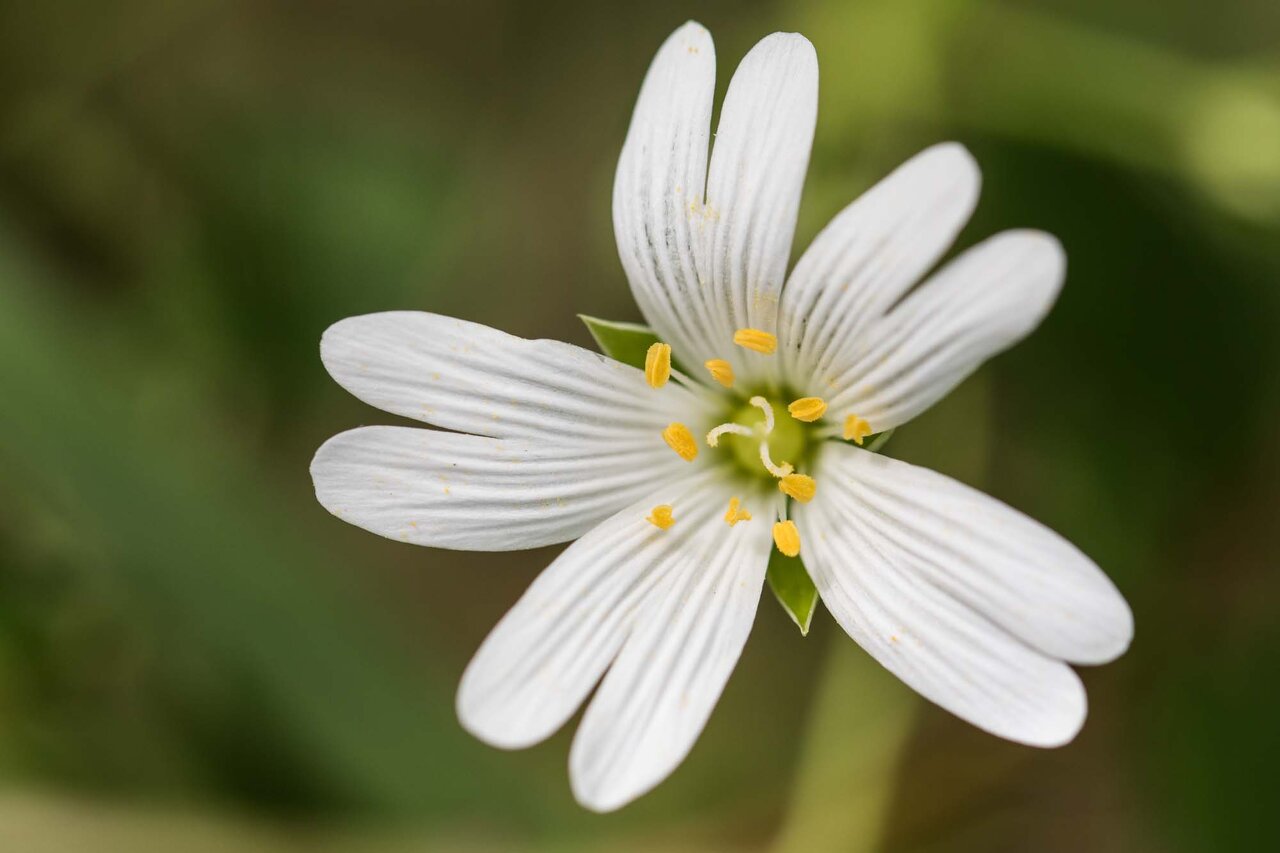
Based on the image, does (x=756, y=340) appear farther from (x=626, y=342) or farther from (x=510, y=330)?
(x=510, y=330)

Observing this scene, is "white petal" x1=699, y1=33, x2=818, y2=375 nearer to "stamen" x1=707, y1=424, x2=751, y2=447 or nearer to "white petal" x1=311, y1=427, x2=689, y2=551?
"stamen" x1=707, y1=424, x2=751, y2=447

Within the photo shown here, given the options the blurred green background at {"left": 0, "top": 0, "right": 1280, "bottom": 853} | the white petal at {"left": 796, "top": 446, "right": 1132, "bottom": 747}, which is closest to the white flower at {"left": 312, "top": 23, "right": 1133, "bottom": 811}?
the white petal at {"left": 796, "top": 446, "right": 1132, "bottom": 747}

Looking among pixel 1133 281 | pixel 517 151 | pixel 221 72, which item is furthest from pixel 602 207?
pixel 1133 281

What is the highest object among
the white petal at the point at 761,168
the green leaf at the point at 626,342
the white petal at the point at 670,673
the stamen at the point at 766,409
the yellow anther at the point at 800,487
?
the white petal at the point at 761,168

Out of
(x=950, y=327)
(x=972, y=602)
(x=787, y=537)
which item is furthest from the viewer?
(x=787, y=537)

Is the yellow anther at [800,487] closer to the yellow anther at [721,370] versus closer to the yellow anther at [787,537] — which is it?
the yellow anther at [787,537]

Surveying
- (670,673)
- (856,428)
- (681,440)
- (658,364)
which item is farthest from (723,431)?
(670,673)

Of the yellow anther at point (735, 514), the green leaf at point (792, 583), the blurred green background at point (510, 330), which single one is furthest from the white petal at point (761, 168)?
the blurred green background at point (510, 330)
